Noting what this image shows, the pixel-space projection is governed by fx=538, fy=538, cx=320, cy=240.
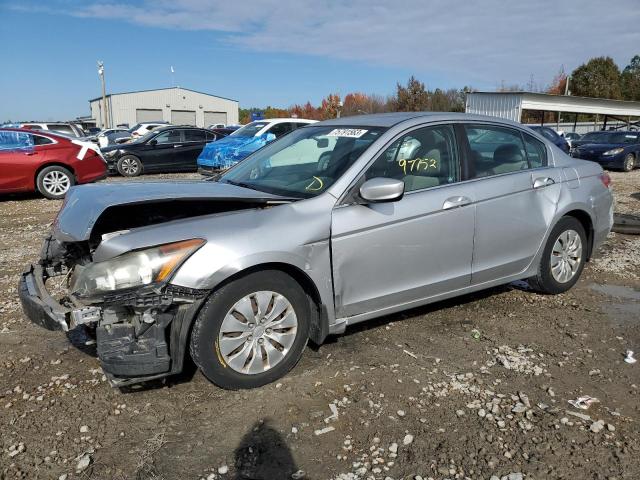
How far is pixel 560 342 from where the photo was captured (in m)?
4.09

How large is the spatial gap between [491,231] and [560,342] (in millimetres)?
982

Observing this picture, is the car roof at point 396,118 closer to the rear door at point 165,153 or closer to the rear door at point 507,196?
the rear door at point 507,196

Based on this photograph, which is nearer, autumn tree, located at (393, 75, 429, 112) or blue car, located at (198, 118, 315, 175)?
blue car, located at (198, 118, 315, 175)

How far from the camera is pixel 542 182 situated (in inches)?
182

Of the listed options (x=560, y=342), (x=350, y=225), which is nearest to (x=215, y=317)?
(x=350, y=225)

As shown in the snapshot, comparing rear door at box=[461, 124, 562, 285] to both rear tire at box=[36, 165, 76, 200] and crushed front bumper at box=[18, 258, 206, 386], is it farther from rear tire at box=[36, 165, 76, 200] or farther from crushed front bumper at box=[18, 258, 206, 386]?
rear tire at box=[36, 165, 76, 200]

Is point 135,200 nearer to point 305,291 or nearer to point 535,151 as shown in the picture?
point 305,291

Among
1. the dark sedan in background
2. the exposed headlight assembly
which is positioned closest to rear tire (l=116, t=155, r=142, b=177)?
the dark sedan in background

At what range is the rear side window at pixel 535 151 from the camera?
4746mm

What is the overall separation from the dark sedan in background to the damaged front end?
13194mm

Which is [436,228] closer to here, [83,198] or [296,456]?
[296,456]

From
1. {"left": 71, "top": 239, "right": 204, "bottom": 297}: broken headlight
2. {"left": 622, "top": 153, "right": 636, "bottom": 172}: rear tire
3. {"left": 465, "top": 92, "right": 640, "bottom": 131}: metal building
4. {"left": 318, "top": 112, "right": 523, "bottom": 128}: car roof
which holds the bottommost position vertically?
{"left": 622, "top": 153, "right": 636, "bottom": 172}: rear tire

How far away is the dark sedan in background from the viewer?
1532 centimetres

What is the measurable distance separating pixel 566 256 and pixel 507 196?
1.10 metres
